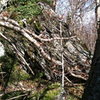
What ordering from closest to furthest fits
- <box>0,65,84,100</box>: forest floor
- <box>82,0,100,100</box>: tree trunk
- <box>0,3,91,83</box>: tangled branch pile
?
<box>82,0,100,100</box>: tree trunk
<box>0,65,84,100</box>: forest floor
<box>0,3,91,83</box>: tangled branch pile

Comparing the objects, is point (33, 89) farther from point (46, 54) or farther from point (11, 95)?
point (46, 54)

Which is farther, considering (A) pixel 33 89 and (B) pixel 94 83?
(A) pixel 33 89

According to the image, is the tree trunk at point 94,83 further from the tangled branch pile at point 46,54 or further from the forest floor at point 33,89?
the tangled branch pile at point 46,54

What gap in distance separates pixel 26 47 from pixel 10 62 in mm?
379

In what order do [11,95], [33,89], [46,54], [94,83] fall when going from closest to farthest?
[94,83], [11,95], [33,89], [46,54]

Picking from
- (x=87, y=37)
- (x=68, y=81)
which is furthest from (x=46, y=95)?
(x=87, y=37)

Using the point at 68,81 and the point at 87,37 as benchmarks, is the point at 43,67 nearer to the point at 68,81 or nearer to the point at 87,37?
the point at 68,81

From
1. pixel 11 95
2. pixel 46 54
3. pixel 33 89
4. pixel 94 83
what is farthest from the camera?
pixel 46 54

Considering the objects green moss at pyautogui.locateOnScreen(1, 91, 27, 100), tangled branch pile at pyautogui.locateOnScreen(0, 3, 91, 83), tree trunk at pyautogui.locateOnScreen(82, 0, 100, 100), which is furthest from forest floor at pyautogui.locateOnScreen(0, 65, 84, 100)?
tree trunk at pyautogui.locateOnScreen(82, 0, 100, 100)

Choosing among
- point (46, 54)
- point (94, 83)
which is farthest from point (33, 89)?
point (94, 83)

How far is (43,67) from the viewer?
482 centimetres

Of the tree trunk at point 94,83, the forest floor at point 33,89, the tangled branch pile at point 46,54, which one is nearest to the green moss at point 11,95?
the forest floor at point 33,89

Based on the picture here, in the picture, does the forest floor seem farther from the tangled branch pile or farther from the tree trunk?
the tree trunk

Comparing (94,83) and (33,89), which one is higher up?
(94,83)
